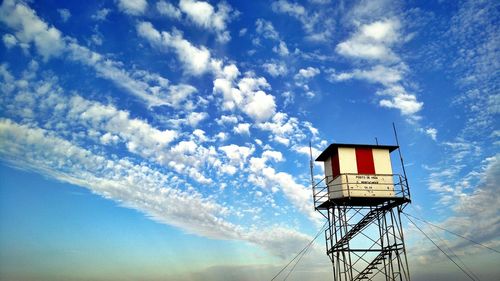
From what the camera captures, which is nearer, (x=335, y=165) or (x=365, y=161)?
(x=365, y=161)

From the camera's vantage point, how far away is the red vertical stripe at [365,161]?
33.0m

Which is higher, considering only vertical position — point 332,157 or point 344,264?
point 332,157

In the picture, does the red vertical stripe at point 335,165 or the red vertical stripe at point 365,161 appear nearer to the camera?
the red vertical stripe at point 365,161

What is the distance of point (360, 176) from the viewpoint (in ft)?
107

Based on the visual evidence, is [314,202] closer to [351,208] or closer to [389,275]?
[351,208]

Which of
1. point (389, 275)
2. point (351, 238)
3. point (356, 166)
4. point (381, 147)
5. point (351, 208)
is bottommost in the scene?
point (389, 275)

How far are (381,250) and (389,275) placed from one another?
1987 millimetres

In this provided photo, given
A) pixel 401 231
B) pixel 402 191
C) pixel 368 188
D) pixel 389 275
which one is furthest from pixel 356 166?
pixel 389 275

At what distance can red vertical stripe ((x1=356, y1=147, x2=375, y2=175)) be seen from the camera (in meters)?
33.0

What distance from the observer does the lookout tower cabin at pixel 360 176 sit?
105 ft

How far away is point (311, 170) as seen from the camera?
1423 inches

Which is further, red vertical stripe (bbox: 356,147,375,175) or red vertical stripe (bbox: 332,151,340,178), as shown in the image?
red vertical stripe (bbox: 332,151,340,178)

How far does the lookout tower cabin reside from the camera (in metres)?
32.1

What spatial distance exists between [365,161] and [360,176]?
1531mm
